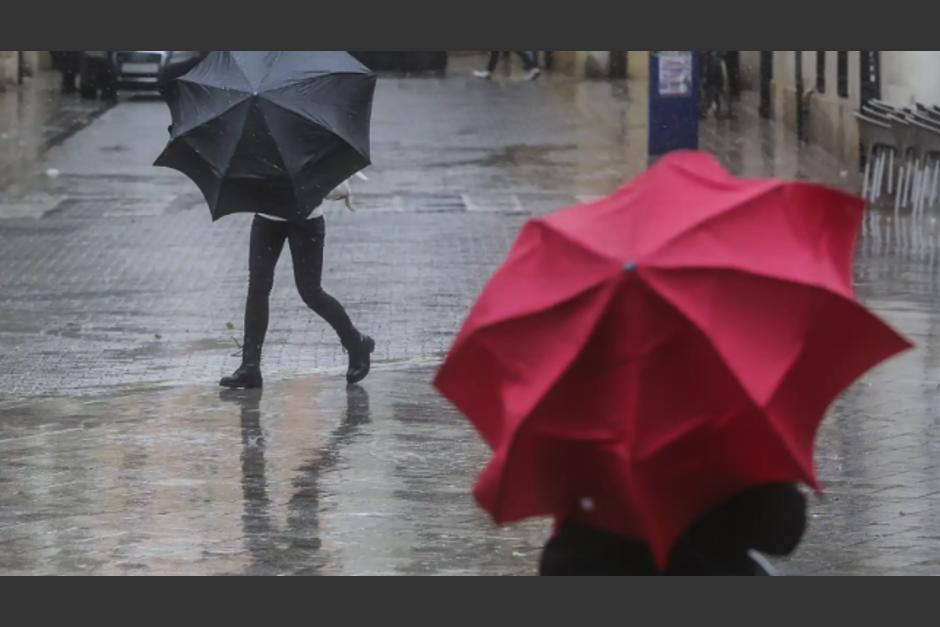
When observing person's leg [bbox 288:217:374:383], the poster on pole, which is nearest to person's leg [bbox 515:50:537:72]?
the poster on pole

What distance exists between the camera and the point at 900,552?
7.14 meters

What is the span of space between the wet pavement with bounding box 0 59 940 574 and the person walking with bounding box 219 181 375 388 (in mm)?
159

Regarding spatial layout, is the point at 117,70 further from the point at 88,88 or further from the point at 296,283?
the point at 296,283

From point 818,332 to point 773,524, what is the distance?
1.27ft

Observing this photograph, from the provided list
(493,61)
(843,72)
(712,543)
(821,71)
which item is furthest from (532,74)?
(712,543)

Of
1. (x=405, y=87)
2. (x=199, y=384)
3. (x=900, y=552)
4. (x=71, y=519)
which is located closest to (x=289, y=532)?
(x=71, y=519)

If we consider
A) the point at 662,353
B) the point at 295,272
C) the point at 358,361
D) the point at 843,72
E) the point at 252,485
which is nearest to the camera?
the point at 662,353

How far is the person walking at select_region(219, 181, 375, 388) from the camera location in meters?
9.98

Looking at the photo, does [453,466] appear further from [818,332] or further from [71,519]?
[818,332]

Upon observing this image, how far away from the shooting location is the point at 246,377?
10281 millimetres

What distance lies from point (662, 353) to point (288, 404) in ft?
22.4

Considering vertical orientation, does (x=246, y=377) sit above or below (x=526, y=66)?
above

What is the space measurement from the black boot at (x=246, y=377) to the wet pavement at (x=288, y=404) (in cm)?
12

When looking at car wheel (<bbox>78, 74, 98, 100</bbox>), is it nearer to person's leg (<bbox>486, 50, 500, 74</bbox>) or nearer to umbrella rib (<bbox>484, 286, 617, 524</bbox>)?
person's leg (<bbox>486, 50, 500, 74</bbox>)
